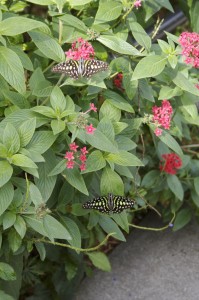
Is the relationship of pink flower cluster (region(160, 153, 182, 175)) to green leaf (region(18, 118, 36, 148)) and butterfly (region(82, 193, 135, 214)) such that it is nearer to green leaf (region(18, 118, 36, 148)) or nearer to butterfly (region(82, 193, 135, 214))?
butterfly (region(82, 193, 135, 214))

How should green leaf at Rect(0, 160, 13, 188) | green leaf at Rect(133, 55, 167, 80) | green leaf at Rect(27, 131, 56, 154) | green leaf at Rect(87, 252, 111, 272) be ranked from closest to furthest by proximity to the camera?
green leaf at Rect(0, 160, 13, 188)
green leaf at Rect(27, 131, 56, 154)
green leaf at Rect(133, 55, 167, 80)
green leaf at Rect(87, 252, 111, 272)

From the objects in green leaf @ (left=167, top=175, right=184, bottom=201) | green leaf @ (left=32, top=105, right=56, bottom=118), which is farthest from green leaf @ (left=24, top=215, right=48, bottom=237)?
green leaf @ (left=167, top=175, right=184, bottom=201)

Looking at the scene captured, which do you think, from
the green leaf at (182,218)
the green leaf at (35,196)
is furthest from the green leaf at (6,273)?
the green leaf at (182,218)

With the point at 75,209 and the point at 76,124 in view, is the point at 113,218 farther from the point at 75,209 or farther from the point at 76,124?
the point at 76,124

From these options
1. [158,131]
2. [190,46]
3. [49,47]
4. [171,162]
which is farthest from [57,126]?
[171,162]

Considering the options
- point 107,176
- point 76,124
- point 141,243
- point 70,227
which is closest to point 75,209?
point 70,227

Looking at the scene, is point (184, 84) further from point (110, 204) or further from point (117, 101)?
point (110, 204)
